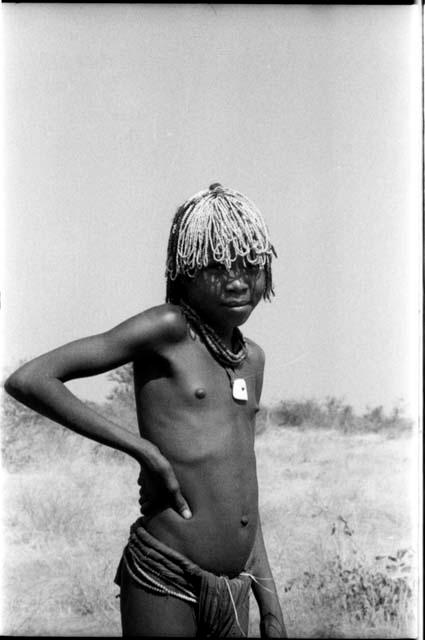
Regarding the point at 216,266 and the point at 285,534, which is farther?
the point at 285,534

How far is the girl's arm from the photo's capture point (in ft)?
8.87

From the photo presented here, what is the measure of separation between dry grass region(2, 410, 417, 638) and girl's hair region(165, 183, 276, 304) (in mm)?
2144

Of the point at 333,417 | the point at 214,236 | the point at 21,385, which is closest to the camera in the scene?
the point at 21,385

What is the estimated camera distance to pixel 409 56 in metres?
4.24

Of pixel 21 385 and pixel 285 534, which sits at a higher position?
pixel 21 385

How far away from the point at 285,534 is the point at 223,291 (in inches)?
96.3

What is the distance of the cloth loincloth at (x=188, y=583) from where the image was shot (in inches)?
108

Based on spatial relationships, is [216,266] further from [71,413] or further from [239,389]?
[71,413]

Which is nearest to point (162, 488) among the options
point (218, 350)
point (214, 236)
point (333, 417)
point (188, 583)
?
point (188, 583)

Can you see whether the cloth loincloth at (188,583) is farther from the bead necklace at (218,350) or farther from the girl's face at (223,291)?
the girl's face at (223,291)

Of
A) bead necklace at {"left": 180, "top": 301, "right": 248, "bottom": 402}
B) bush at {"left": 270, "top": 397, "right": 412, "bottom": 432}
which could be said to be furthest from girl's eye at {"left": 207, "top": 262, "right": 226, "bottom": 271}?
bush at {"left": 270, "top": 397, "right": 412, "bottom": 432}

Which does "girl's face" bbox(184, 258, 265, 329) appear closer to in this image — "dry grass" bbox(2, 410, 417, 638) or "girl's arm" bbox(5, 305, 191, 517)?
"girl's arm" bbox(5, 305, 191, 517)

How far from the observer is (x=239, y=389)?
2.88 m

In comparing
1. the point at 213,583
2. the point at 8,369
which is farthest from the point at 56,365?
the point at 8,369
